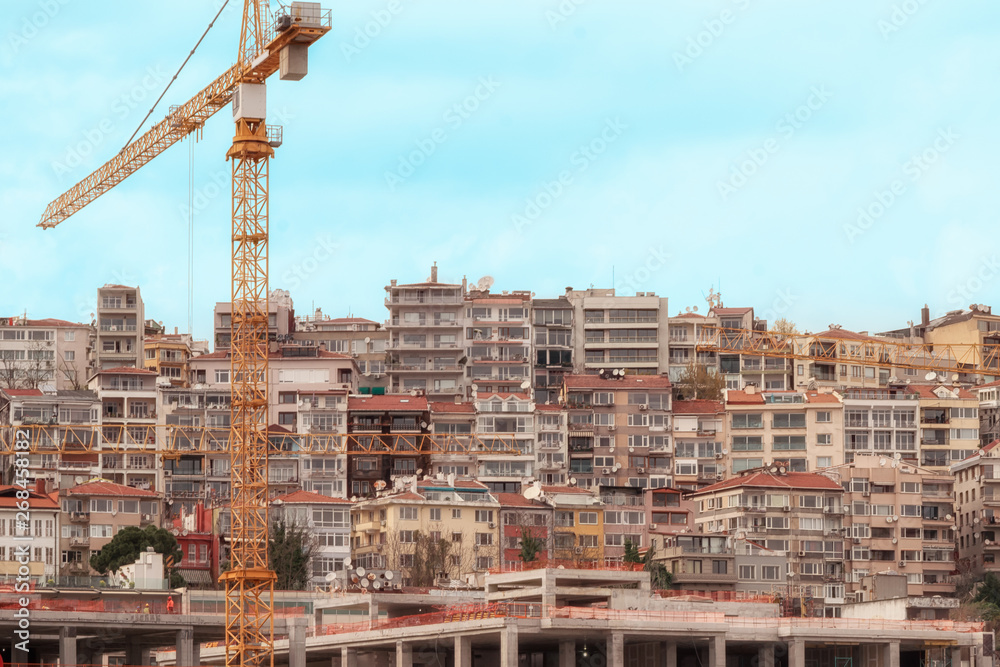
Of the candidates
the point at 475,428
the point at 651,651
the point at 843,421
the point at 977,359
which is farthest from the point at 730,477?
the point at 651,651

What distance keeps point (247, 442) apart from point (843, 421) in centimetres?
6643

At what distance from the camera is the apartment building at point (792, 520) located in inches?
5118

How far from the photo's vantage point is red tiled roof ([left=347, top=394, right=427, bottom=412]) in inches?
5842

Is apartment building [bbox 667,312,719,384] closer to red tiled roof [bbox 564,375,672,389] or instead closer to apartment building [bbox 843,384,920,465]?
red tiled roof [bbox 564,375,672,389]

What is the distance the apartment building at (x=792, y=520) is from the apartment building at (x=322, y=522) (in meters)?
24.2

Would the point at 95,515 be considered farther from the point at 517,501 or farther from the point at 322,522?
the point at 517,501

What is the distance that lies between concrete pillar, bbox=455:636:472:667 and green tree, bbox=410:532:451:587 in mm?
27766

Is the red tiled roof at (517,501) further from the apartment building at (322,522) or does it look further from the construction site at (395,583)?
the apartment building at (322,522)

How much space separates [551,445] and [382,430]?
12978 millimetres

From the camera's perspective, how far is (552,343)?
16600 cm

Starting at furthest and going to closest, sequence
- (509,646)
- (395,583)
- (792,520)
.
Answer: (792,520) < (395,583) < (509,646)

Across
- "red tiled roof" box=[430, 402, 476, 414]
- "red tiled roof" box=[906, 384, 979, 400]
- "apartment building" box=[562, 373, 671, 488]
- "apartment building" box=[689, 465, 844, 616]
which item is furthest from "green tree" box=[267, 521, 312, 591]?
"red tiled roof" box=[906, 384, 979, 400]

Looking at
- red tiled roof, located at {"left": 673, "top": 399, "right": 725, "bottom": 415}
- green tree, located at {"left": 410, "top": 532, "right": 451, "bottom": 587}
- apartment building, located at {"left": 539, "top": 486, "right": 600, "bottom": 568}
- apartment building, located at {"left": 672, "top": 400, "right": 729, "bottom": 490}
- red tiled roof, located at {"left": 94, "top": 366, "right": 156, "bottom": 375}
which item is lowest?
green tree, located at {"left": 410, "top": 532, "right": 451, "bottom": 587}

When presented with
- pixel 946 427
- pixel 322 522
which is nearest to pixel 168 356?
pixel 322 522
